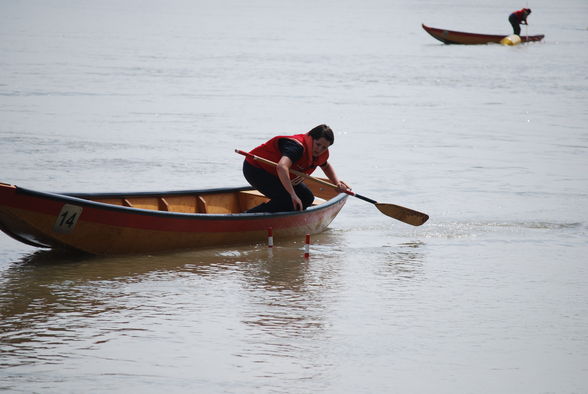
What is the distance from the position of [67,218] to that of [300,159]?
231 centimetres

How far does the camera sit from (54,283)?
804 cm

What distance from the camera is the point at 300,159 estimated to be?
934 cm

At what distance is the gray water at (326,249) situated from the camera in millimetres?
6344

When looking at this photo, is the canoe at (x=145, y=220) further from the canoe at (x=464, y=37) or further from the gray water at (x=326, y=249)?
the canoe at (x=464, y=37)

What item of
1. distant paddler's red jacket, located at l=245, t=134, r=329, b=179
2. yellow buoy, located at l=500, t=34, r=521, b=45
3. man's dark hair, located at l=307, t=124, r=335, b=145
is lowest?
distant paddler's red jacket, located at l=245, t=134, r=329, b=179

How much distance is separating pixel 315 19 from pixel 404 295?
54811 millimetres

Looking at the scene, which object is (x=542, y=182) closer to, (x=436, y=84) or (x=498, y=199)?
(x=498, y=199)

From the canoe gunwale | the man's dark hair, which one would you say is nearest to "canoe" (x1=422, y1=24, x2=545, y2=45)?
the canoe gunwale

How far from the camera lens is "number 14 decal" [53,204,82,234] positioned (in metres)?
8.09

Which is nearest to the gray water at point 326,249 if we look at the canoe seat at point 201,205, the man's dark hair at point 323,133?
the canoe seat at point 201,205

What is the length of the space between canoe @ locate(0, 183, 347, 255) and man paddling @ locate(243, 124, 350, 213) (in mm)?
190

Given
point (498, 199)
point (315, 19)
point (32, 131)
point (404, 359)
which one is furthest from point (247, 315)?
point (315, 19)

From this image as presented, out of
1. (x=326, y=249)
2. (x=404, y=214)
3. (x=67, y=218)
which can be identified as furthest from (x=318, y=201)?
(x=67, y=218)

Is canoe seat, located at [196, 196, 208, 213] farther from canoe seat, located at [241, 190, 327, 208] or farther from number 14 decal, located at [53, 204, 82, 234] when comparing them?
number 14 decal, located at [53, 204, 82, 234]
